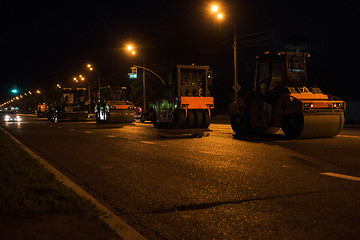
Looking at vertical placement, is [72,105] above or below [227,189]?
above

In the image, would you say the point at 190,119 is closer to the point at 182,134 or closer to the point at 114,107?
the point at 182,134

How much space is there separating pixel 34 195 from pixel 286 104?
10.8 meters

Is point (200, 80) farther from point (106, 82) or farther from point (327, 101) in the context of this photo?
point (106, 82)

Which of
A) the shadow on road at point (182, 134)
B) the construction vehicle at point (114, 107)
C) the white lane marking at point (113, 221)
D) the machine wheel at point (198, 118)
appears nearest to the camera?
the white lane marking at point (113, 221)

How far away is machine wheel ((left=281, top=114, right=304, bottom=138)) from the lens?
567 inches

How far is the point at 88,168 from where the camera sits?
9188mm

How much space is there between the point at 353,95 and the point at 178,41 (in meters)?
30.3

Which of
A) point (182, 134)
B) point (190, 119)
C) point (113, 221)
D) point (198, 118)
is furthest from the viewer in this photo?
point (198, 118)

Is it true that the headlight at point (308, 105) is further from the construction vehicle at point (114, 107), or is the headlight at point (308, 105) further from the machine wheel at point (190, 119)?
the construction vehicle at point (114, 107)

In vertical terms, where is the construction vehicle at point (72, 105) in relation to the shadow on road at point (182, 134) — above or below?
above

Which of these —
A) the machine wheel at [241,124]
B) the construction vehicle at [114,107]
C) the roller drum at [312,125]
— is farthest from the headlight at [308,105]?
the construction vehicle at [114,107]

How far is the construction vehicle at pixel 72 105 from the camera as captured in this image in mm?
41719

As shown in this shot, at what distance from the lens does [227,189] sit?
6684mm

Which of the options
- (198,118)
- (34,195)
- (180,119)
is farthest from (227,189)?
(198,118)
